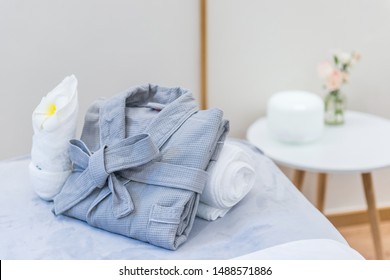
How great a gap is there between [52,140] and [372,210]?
111cm

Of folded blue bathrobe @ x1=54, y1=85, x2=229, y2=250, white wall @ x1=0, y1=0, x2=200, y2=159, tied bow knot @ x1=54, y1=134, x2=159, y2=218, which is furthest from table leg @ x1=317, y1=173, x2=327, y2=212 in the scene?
tied bow knot @ x1=54, y1=134, x2=159, y2=218

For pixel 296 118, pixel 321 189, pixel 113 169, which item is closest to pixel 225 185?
pixel 113 169

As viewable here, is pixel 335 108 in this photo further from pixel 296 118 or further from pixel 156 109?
pixel 156 109

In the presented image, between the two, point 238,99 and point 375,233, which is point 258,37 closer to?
point 238,99

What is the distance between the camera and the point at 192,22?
1810 millimetres

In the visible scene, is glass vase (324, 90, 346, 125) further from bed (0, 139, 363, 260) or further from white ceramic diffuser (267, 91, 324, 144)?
bed (0, 139, 363, 260)

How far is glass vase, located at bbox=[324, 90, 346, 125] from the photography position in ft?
6.26

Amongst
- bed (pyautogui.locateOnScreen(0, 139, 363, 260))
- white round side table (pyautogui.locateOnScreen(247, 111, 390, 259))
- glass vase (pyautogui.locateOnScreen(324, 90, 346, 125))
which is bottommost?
white round side table (pyautogui.locateOnScreen(247, 111, 390, 259))

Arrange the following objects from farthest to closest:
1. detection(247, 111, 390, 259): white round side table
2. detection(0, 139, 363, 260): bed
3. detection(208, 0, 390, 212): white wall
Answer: detection(208, 0, 390, 212): white wall, detection(247, 111, 390, 259): white round side table, detection(0, 139, 363, 260): bed

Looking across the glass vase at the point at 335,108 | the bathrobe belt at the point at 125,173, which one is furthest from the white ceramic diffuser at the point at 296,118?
the bathrobe belt at the point at 125,173

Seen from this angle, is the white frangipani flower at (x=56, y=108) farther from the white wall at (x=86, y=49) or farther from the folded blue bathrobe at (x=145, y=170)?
the white wall at (x=86, y=49)

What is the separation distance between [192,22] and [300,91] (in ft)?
1.55

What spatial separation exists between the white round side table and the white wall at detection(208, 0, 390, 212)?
107 millimetres

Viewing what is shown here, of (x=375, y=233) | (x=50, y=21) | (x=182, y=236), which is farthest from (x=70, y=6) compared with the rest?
(x=375, y=233)
